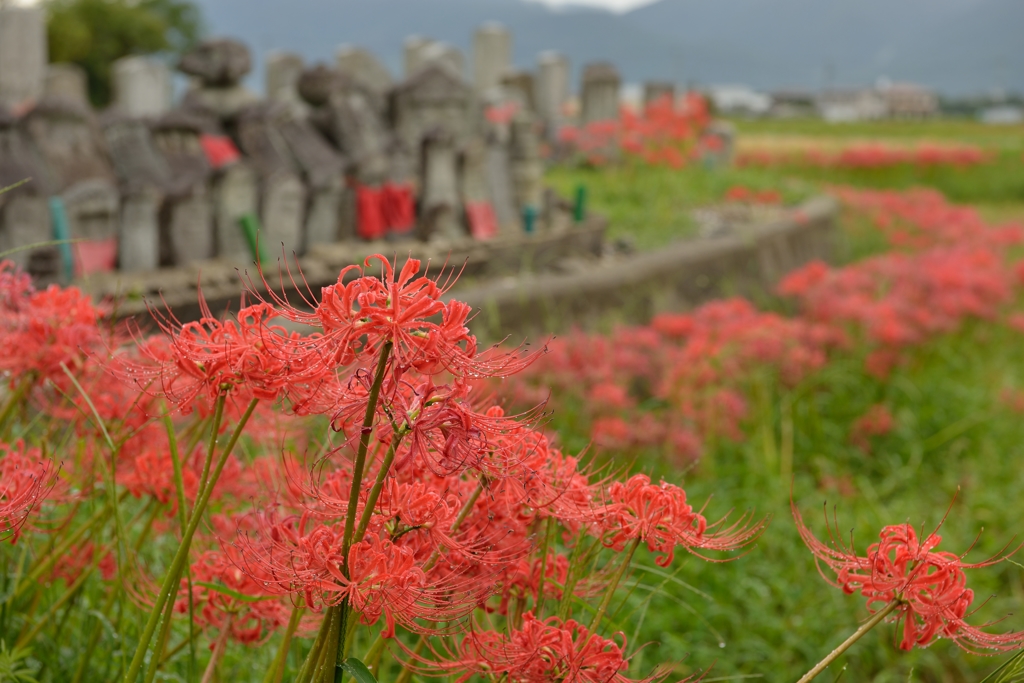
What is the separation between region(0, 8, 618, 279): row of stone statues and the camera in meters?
4.39

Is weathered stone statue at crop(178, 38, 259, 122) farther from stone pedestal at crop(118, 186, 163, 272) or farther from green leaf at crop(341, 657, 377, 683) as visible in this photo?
green leaf at crop(341, 657, 377, 683)

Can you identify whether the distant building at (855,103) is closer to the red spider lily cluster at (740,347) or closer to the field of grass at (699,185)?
the field of grass at (699,185)

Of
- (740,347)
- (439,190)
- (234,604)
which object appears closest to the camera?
(234,604)

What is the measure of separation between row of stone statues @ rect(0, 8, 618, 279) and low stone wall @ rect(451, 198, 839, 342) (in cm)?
106

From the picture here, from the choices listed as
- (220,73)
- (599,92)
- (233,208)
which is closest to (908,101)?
(599,92)

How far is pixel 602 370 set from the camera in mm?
3861

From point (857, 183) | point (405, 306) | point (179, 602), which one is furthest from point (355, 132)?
point (857, 183)

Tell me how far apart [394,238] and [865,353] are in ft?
9.40

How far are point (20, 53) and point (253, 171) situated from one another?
474 centimetres

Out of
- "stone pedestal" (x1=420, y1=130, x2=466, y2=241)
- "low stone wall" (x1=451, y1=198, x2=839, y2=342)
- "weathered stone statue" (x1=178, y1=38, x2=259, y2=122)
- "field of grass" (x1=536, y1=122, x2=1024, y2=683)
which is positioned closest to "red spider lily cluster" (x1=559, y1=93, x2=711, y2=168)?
"low stone wall" (x1=451, y1=198, x2=839, y2=342)

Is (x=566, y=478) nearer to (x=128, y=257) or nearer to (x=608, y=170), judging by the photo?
(x=128, y=257)

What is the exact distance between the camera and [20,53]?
834 cm

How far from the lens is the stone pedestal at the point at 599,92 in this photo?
13352mm

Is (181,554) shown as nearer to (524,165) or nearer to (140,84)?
(524,165)
